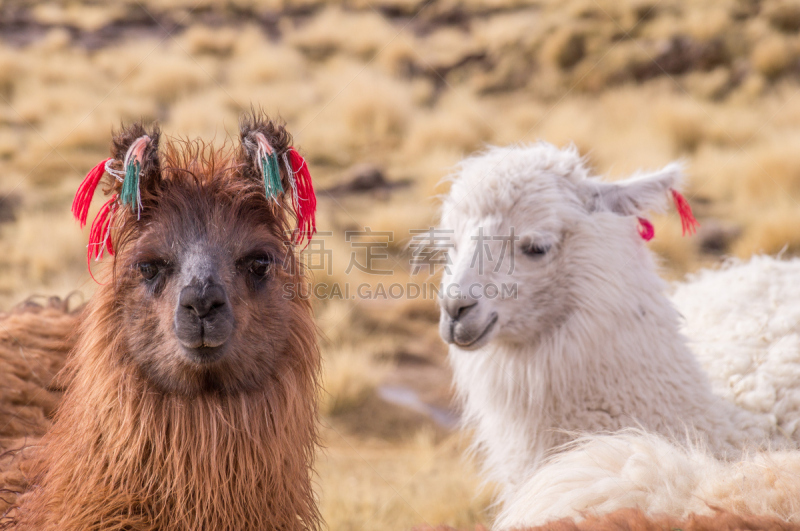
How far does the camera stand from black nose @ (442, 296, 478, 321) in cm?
260

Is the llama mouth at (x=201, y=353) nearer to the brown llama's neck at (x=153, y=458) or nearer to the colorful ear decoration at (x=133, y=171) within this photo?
the brown llama's neck at (x=153, y=458)

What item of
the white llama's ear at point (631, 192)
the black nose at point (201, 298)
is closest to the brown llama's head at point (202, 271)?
the black nose at point (201, 298)

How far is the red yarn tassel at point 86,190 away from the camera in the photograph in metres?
2.00

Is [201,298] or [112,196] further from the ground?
[112,196]

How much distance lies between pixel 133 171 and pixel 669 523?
164 cm

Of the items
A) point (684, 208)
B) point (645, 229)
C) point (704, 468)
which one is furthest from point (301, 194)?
point (684, 208)

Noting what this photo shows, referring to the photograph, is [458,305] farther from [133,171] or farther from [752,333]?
[752,333]

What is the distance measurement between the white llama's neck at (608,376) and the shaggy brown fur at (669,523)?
3.55 feet

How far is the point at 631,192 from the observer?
111 inches

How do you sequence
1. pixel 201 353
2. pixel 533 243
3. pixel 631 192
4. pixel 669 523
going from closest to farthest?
pixel 669 523, pixel 201 353, pixel 533 243, pixel 631 192

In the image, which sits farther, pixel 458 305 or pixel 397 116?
pixel 397 116

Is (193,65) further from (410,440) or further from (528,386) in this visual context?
(528,386)

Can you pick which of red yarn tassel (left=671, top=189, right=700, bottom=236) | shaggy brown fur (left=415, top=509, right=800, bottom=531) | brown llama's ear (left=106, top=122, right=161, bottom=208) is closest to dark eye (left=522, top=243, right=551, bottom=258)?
red yarn tassel (left=671, top=189, right=700, bottom=236)

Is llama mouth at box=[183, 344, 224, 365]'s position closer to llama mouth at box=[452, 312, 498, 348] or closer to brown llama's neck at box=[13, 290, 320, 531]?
brown llama's neck at box=[13, 290, 320, 531]
